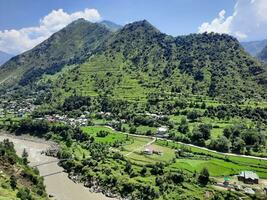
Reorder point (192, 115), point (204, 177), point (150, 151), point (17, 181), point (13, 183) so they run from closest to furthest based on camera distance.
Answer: point (13, 183), point (17, 181), point (204, 177), point (150, 151), point (192, 115)

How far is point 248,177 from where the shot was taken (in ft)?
297

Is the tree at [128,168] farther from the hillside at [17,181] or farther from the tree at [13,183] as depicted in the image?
the tree at [13,183]

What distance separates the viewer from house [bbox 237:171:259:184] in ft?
296

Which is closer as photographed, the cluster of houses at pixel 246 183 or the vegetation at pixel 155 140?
the cluster of houses at pixel 246 183

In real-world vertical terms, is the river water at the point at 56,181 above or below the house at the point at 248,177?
below

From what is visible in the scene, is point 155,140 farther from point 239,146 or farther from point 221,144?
point 239,146

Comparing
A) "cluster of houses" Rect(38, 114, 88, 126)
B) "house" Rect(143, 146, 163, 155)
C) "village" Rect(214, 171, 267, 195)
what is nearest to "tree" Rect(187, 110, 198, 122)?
"cluster of houses" Rect(38, 114, 88, 126)

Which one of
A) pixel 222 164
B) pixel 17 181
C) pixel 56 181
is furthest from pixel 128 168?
pixel 17 181

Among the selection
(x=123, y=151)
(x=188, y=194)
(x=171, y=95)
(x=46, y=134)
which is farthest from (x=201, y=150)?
(x=171, y=95)

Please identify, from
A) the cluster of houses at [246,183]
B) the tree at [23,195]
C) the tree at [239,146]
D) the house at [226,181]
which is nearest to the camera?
the tree at [23,195]

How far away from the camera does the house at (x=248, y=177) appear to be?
90162 millimetres

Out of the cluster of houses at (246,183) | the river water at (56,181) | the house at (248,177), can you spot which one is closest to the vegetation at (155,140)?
the river water at (56,181)

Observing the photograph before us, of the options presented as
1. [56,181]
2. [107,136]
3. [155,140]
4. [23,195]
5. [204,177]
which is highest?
[23,195]

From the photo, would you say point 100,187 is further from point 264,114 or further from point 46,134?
point 264,114
